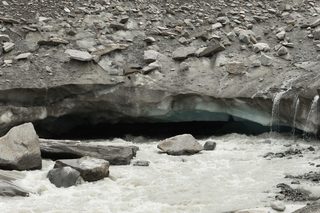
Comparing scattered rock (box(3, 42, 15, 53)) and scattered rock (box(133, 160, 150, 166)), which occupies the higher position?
scattered rock (box(3, 42, 15, 53))

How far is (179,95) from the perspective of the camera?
41.9ft

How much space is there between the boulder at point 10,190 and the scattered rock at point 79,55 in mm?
5694

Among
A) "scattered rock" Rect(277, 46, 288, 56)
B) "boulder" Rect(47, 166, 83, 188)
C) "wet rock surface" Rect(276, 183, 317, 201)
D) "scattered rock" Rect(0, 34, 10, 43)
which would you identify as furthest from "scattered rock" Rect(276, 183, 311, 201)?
"scattered rock" Rect(0, 34, 10, 43)

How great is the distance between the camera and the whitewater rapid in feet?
23.9

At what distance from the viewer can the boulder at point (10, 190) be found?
7.60 m

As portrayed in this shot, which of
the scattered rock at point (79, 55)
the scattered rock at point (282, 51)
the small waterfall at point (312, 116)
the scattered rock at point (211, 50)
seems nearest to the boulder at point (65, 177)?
the scattered rock at point (79, 55)

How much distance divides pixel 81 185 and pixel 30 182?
0.88m

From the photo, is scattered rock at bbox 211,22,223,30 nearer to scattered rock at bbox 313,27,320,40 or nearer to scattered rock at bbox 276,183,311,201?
scattered rock at bbox 313,27,320,40

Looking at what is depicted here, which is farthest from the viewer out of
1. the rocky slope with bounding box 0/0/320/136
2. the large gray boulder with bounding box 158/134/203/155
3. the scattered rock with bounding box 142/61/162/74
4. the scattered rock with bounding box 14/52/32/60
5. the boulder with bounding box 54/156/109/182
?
the scattered rock with bounding box 142/61/162/74

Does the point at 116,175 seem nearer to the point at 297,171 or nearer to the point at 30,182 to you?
the point at 30,182

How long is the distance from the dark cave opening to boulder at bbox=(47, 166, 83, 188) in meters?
4.57

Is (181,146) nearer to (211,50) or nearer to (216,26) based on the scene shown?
(211,50)

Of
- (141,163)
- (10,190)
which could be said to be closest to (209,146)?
(141,163)

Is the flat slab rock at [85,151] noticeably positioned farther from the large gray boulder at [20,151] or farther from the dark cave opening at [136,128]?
the dark cave opening at [136,128]
